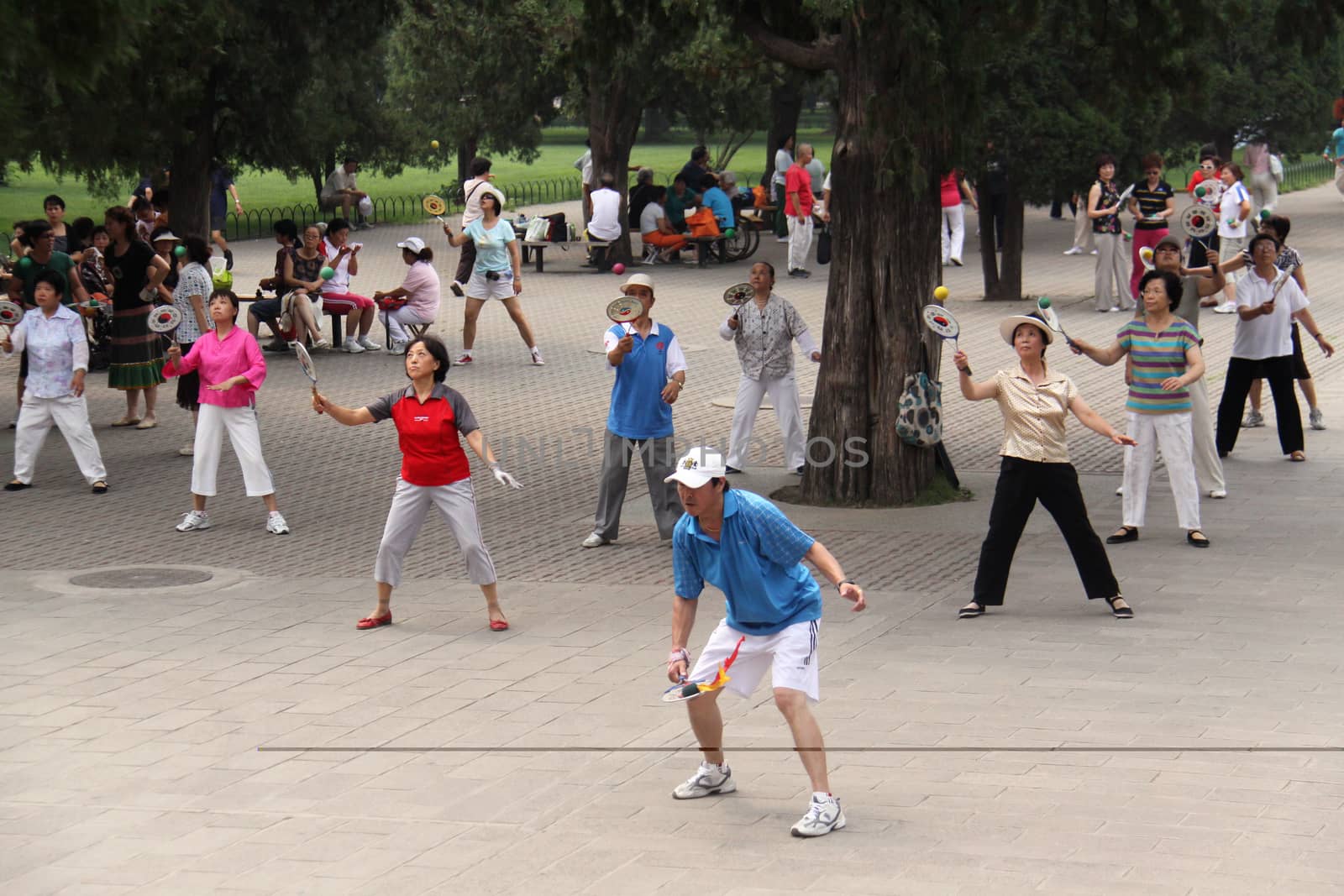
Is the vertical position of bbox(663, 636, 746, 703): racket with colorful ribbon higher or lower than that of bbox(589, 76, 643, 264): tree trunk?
lower

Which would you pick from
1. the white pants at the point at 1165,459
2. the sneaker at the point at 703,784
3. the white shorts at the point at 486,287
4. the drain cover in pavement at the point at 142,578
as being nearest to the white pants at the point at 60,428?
the drain cover in pavement at the point at 142,578

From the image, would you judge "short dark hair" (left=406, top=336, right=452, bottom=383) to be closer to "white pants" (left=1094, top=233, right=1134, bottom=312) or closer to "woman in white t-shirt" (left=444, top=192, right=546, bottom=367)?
"woman in white t-shirt" (left=444, top=192, right=546, bottom=367)

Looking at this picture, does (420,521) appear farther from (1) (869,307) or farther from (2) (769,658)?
(1) (869,307)

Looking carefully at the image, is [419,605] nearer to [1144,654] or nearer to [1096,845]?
[1144,654]

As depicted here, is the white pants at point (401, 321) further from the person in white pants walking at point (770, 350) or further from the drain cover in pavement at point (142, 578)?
the drain cover in pavement at point (142, 578)

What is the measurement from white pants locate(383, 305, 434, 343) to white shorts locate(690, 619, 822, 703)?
13341 mm

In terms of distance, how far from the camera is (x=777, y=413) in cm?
1369

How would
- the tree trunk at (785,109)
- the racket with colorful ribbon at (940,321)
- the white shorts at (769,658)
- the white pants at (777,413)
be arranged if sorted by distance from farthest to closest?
the tree trunk at (785,109)
the white pants at (777,413)
the racket with colorful ribbon at (940,321)
the white shorts at (769,658)

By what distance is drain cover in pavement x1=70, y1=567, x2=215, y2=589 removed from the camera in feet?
35.8

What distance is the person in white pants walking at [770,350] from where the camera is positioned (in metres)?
13.5

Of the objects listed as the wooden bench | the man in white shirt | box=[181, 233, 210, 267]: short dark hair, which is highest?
the man in white shirt

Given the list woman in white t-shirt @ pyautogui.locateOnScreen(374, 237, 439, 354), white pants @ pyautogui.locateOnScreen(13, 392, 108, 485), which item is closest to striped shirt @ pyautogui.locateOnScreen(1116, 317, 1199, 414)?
white pants @ pyautogui.locateOnScreen(13, 392, 108, 485)

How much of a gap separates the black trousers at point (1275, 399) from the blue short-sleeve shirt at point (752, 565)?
8.45m

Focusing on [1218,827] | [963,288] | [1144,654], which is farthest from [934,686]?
[963,288]
